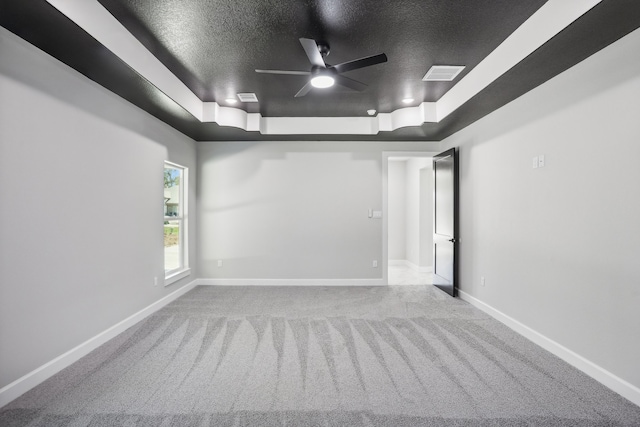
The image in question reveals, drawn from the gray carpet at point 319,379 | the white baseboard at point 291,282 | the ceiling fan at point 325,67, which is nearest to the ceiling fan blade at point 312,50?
the ceiling fan at point 325,67

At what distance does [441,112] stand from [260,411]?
385 centimetres

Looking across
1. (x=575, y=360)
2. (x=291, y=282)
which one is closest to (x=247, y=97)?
(x=291, y=282)

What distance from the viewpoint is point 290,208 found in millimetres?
5066

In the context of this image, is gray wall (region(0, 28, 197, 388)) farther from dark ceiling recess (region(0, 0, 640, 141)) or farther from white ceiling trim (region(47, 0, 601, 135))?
white ceiling trim (region(47, 0, 601, 135))

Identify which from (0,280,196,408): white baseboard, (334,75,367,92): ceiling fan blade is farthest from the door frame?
(0,280,196,408): white baseboard

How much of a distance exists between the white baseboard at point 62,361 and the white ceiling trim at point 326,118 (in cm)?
246

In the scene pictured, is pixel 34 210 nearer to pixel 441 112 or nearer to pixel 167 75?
pixel 167 75

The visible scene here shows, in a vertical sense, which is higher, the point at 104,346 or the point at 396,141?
the point at 396,141

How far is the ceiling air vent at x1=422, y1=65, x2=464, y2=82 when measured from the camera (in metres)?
2.97

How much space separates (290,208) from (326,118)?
1.62 m

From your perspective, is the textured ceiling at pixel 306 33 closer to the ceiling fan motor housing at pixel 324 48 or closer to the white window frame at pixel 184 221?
the ceiling fan motor housing at pixel 324 48

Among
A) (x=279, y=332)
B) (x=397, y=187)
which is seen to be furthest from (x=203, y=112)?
(x=397, y=187)

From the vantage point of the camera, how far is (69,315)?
8.01 feet

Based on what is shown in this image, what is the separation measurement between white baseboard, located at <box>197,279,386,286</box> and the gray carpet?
1.50m
